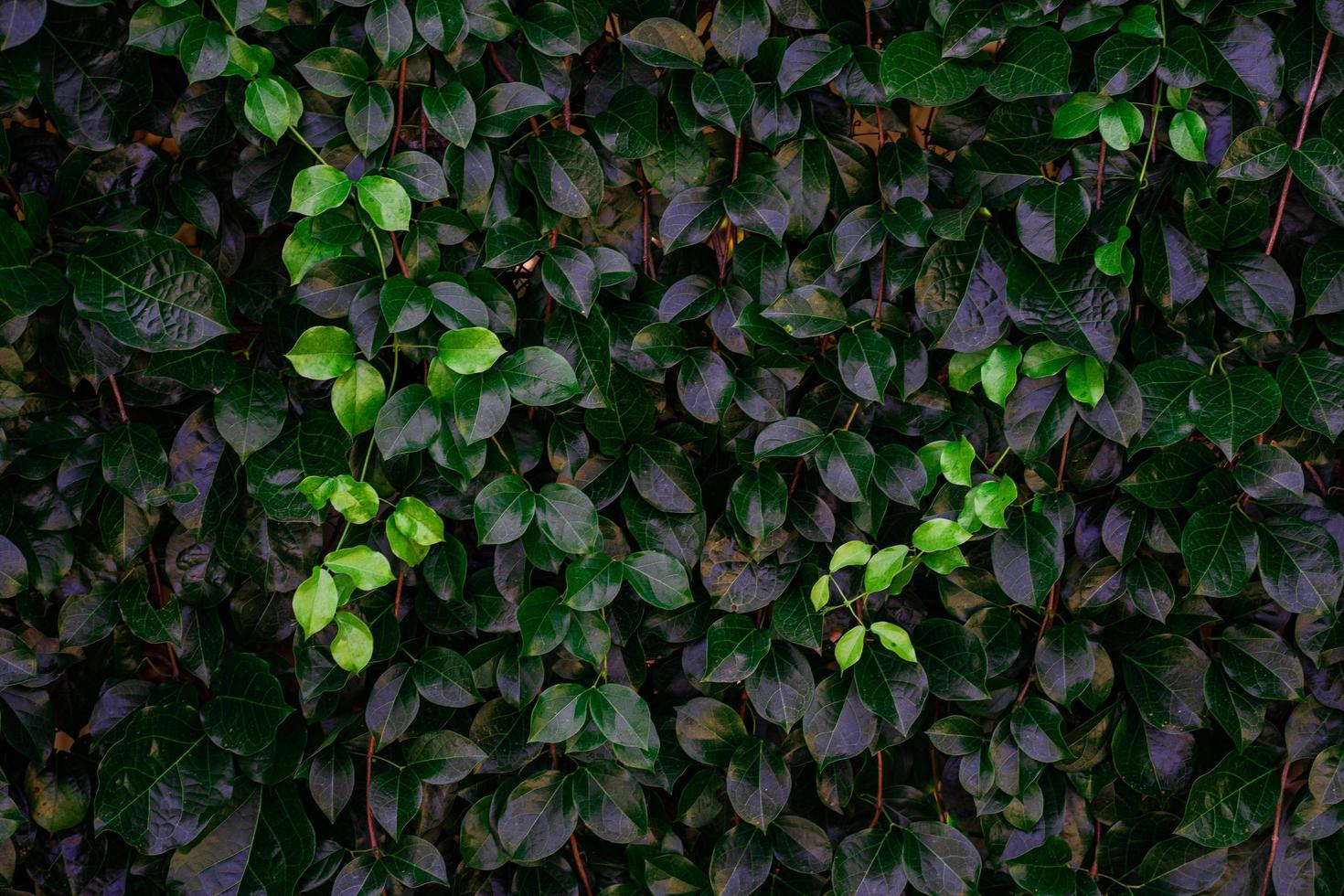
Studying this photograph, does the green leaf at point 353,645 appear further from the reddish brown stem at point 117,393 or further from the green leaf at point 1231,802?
the green leaf at point 1231,802

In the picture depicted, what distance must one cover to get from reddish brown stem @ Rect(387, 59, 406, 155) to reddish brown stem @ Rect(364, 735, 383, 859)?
811mm

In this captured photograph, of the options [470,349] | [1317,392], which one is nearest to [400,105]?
[470,349]

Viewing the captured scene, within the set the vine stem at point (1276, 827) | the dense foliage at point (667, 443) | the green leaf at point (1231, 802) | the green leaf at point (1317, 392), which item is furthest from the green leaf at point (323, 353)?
the vine stem at point (1276, 827)

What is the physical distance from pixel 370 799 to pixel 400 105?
3.09 ft

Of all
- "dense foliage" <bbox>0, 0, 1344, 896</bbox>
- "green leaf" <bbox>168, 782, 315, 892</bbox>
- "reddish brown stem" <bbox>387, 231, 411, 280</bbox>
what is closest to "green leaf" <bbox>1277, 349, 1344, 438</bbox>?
"dense foliage" <bbox>0, 0, 1344, 896</bbox>

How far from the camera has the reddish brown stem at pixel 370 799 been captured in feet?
4.52

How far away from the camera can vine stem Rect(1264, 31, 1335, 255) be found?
1209 millimetres

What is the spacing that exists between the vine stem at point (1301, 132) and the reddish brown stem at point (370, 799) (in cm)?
141

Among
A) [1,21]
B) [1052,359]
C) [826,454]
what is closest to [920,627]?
[826,454]

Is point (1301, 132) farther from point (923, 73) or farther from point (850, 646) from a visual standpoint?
point (850, 646)

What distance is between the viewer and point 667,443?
4.38 feet

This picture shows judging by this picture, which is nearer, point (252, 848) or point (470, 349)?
point (470, 349)

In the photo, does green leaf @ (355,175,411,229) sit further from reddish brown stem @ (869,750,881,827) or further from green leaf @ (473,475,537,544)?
reddish brown stem @ (869,750,881,827)

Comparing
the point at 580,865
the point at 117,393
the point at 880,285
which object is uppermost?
the point at 880,285
